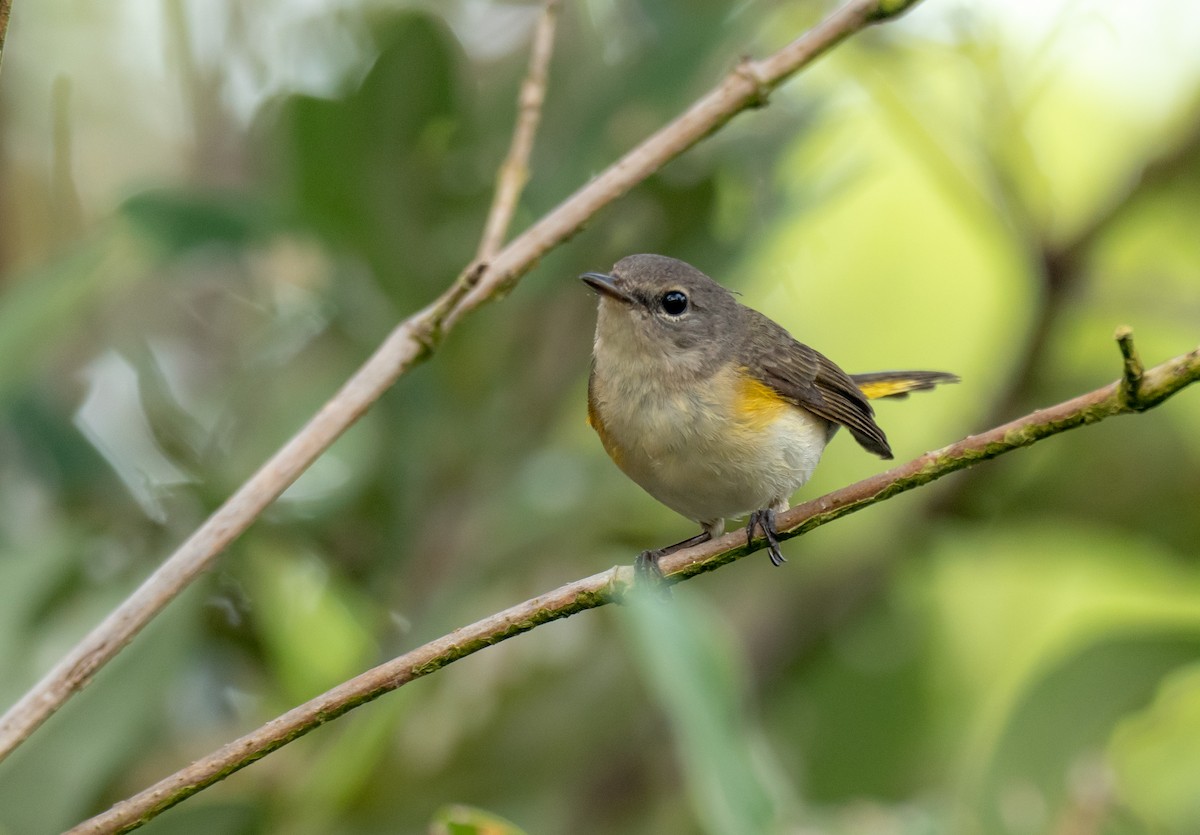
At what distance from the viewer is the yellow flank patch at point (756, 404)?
2.39m

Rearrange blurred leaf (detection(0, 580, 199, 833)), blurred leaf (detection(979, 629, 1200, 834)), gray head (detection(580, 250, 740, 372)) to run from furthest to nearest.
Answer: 1. gray head (detection(580, 250, 740, 372))
2. blurred leaf (detection(979, 629, 1200, 834))
3. blurred leaf (detection(0, 580, 199, 833))

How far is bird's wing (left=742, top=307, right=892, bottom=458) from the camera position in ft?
8.28

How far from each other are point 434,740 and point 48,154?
2.32 meters

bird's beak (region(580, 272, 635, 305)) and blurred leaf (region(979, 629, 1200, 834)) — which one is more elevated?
bird's beak (region(580, 272, 635, 305))

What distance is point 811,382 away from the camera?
259 cm

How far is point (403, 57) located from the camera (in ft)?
8.28

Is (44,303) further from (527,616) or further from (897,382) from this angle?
(897,382)

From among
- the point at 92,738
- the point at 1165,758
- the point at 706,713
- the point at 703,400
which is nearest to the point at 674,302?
the point at 703,400

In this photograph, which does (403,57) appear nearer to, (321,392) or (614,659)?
(321,392)

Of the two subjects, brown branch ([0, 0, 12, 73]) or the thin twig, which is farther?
the thin twig

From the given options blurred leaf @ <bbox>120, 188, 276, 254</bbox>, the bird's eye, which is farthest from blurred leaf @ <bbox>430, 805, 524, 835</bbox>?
blurred leaf @ <bbox>120, 188, 276, 254</bbox>

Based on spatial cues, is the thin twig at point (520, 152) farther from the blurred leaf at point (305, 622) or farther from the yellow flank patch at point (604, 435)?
the blurred leaf at point (305, 622)

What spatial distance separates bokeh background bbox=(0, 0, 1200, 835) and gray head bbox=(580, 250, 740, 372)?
0.26 metres

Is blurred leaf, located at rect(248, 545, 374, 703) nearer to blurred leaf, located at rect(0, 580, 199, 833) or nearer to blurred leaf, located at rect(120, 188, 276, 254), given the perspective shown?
blurred leaf, located at rect(0, 580, 199, 833)
